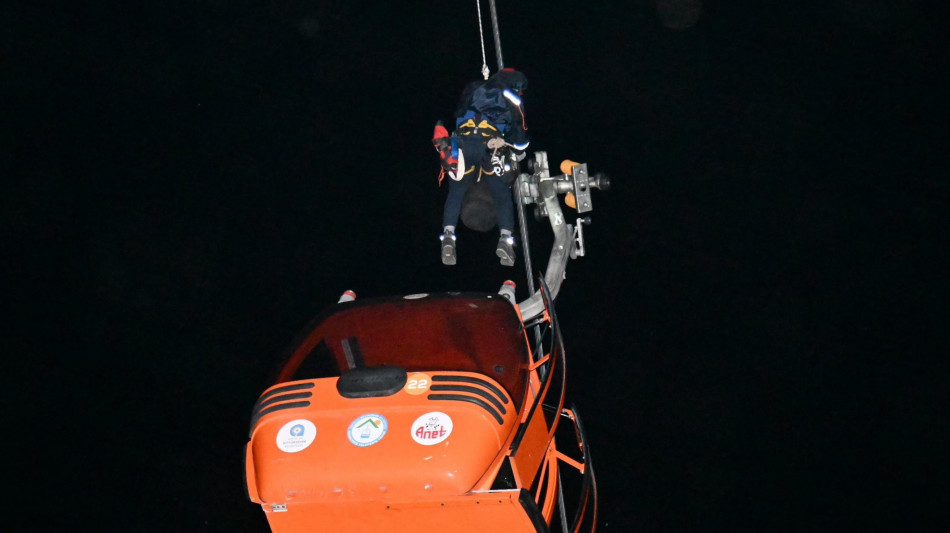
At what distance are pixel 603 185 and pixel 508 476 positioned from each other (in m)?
1.70

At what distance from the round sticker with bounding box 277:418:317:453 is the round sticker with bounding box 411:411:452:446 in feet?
1.07

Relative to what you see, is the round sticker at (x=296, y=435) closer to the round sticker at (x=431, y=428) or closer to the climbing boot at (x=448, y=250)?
the round sticker at (x=431, y=428)

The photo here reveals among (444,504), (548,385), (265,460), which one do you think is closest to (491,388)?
(548,385)

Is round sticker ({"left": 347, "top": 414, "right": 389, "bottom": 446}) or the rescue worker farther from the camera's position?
the rescue worker

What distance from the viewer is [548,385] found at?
2.69 meters

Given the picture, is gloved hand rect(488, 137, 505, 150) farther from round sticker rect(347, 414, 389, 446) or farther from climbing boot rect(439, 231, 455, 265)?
round sticker rect(347, 414, 389, 446)

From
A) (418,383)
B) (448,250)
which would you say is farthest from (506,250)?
(418,383)

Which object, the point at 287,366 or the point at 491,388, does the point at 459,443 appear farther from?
the point at 287,366

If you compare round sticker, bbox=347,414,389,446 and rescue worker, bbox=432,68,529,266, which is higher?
rescue worker, bbox=432,68,529,266

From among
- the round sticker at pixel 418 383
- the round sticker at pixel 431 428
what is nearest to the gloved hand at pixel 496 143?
the round sticker at pixel 418 383

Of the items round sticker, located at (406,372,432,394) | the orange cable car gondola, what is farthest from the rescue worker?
round sticker, located at (406,372,432,394)

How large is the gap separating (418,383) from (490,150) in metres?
1.69

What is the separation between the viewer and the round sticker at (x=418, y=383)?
2572 millimetres

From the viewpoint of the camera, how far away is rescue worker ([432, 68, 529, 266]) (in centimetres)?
394
